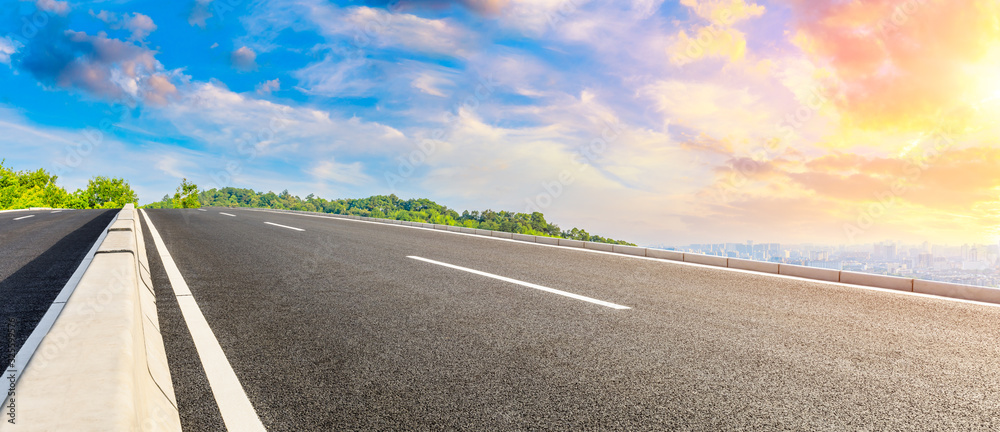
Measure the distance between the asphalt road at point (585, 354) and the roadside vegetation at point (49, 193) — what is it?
69362 mm

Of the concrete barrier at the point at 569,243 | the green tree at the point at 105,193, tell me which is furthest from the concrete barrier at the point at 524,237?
the green tree at the point at 105,193

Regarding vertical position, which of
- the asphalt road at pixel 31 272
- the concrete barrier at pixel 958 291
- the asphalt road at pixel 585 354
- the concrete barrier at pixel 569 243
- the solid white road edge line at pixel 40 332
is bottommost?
the asphalt road at pixel 31 272

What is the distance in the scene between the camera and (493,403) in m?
2.37

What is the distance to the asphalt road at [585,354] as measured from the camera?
7.53ft

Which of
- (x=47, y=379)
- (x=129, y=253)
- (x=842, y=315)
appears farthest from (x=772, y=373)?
(x=129, y=253)

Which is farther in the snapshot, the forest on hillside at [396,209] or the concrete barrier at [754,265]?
the forest on hillside at [396,209]

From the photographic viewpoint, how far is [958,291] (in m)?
5.29

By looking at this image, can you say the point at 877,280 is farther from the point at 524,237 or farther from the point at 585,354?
the point at 524,237

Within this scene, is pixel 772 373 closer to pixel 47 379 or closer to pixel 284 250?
pixel 47 379

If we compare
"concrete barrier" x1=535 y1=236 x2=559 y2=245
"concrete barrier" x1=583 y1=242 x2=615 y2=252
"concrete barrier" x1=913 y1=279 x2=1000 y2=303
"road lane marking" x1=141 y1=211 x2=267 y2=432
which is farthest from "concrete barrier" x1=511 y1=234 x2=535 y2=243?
"road lane marking" x1=141 y1=211 x2=267 y2=432

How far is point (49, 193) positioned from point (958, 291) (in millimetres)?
107936

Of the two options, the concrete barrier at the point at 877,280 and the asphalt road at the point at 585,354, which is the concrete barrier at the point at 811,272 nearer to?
the concrete barrier at the point at 877,280

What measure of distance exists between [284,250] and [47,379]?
292 inches

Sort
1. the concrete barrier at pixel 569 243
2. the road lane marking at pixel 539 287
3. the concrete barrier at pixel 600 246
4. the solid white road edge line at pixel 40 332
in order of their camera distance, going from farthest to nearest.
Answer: the concrete barrier at pixel 569 243
the concrete barrier at pixel 600 246
the road lane marking at pixel 539 287
the solid white road edge line at pixel 40 332
